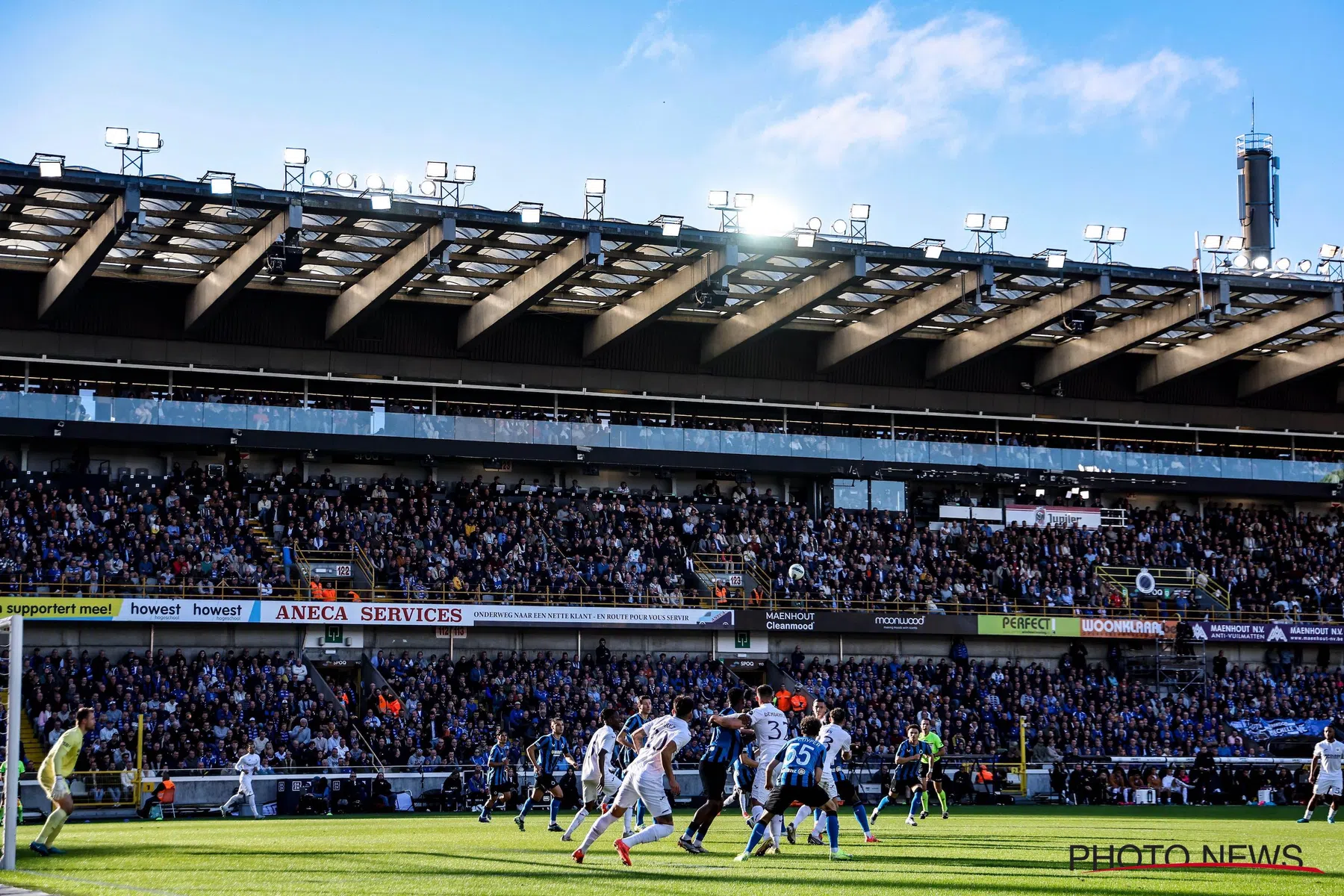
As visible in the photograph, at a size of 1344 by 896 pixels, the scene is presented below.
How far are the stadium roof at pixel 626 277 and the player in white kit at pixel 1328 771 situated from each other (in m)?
20.8

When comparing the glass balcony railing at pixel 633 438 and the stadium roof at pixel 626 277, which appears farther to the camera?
the glass balcony railing at pixel 633 438

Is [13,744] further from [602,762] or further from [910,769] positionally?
[910,769]

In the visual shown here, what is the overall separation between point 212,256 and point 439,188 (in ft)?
24.6

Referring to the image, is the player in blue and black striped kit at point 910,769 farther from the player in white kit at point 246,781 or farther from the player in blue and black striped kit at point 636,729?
the player in white kit at point 246,781

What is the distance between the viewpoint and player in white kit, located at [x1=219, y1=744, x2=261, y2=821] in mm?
32906

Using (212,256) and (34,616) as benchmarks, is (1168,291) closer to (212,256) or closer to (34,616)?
(212,256)

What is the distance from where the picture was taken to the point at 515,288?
153 ft

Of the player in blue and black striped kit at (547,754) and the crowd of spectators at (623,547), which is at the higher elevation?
the crowd of spectators at (623,547)

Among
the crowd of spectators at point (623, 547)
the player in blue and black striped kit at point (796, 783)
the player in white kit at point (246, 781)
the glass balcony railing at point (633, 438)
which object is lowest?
the player in white kit at point (246, 781)

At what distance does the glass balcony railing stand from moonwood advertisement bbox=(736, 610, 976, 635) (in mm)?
7312

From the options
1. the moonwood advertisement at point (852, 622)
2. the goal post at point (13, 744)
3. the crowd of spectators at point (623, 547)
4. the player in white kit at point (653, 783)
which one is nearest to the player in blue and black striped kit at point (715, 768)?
the player in white kit at point (653, 783)

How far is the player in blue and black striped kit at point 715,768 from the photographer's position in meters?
18.1

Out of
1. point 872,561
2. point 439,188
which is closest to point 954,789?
point 872,561

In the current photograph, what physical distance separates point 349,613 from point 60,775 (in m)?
24.7
